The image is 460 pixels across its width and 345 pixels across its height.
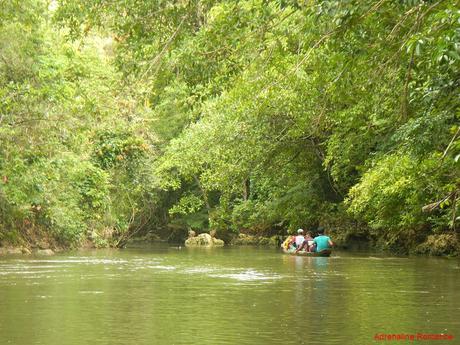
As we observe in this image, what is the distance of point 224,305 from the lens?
1352cm

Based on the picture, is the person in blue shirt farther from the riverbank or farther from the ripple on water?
the ripple on water

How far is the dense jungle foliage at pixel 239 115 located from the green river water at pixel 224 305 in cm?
179

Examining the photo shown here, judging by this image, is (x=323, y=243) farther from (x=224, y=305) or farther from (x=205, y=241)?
(x=205, y=241)

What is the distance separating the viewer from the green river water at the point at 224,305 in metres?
10.2

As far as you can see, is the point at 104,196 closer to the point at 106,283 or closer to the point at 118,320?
the point at 106,283

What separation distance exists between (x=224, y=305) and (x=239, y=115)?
20.3 m

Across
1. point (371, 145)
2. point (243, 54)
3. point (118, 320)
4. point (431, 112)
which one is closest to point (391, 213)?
point (371, 145)

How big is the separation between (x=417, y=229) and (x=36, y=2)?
1805 cm

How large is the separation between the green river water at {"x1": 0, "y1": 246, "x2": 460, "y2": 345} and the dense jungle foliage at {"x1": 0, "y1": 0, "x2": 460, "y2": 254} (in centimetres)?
179

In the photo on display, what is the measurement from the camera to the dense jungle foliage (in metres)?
12.9

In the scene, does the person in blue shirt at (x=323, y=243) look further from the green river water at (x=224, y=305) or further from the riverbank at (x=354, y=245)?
the green river water at (x=224, y=305)

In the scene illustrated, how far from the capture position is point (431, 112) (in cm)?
1681

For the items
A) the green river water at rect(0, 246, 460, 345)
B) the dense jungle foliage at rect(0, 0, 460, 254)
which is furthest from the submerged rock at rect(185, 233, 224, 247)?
the green river water at rect(0, 246, 460, 345)

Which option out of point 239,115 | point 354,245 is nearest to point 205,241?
point 354,245
